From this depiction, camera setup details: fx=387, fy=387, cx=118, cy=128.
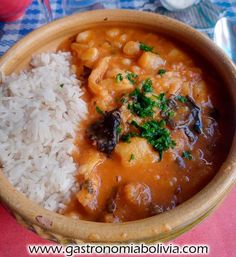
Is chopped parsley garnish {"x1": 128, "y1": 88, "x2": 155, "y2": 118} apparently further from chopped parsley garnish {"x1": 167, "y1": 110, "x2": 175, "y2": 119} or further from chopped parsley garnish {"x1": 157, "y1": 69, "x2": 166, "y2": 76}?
chopped parsley garnish {"x1": 157, "y1": 69, "x2": 166, "y2": 76}

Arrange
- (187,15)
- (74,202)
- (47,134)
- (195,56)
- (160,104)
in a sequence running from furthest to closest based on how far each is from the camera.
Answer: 1. (187,15)
2. (195,56)
3. (160,104)
4. (47,134)
5. (74,202)

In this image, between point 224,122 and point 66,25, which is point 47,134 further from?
point 224,122

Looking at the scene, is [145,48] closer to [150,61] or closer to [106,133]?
[150,61]

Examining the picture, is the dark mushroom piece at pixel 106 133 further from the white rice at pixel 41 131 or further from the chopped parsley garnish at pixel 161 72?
the chopped parsley garnish at pixel 161 72

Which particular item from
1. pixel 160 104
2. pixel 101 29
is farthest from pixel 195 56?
pixel 101 29

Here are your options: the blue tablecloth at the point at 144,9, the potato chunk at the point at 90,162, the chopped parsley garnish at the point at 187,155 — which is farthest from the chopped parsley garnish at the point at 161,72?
the blue tablecloth at the point at 144,9
